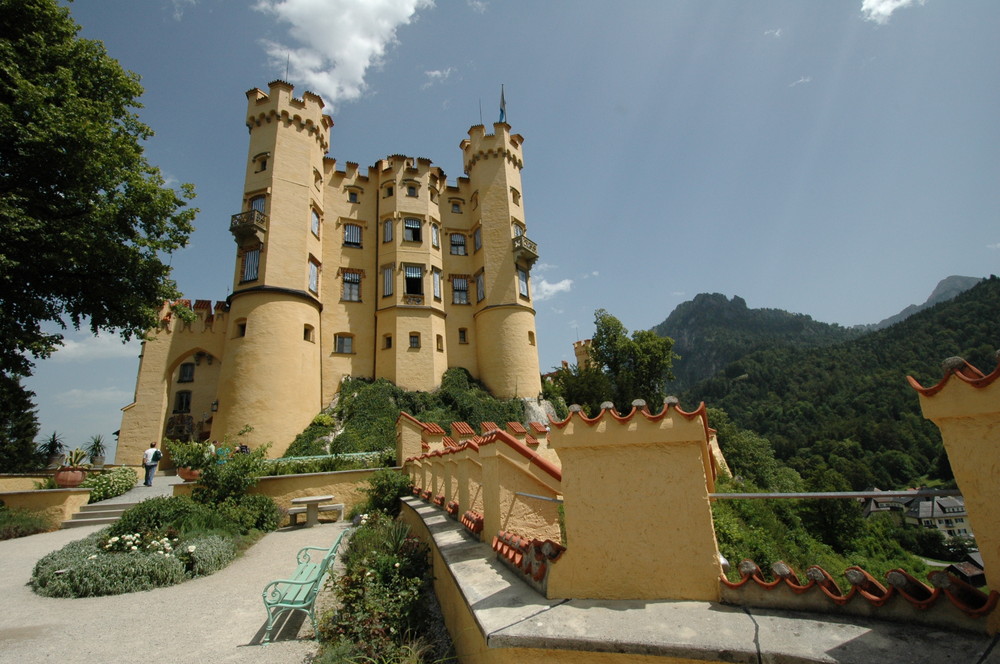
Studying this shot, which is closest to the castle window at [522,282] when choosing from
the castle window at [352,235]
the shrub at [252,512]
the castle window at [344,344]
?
the castle window at [352,235]

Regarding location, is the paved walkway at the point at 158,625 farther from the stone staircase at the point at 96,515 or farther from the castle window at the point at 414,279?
the castle window at the point at 414,279

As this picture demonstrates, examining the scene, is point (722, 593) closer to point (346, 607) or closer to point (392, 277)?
point (346, 607)

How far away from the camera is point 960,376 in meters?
2.27

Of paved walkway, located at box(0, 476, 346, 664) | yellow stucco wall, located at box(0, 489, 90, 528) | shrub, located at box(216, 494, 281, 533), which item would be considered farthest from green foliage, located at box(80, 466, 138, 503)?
paved walkway, located at box(0, 476, 346, 664)

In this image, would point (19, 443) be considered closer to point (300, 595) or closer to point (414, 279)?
point (414, 279)

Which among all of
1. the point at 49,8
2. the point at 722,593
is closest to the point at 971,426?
the point at 722,593

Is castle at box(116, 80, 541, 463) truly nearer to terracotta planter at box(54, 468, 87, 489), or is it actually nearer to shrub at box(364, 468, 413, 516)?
terracotta planter at box(54, 468, 87, 489)

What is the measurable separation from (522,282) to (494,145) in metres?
9.97

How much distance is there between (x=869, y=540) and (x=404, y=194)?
103ft

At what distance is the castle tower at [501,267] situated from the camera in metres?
29.2

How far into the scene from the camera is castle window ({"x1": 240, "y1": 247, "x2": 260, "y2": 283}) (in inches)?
971

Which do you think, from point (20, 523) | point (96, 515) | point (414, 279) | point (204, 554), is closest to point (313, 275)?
point (414, 279)

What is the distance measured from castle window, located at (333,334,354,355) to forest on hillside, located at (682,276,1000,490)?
4095 cm

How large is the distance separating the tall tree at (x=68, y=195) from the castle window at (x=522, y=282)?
743 inches
